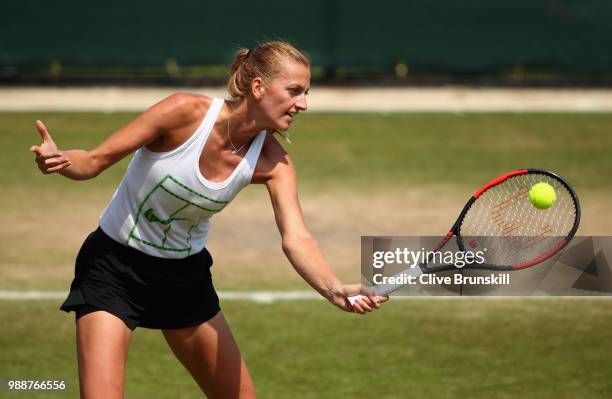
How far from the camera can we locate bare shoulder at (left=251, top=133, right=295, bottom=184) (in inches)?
169

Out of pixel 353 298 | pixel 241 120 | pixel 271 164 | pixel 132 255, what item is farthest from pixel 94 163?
pixel 353 298

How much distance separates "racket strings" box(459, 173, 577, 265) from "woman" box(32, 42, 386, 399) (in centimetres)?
103

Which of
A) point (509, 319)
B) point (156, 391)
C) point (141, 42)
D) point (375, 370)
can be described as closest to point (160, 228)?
point (156, 391)

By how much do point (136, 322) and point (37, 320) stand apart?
281 centimetres

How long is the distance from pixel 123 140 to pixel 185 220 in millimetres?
464

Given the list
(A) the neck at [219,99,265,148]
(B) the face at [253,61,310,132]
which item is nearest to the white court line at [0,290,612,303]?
(A) the neck at [219,99,265,148]

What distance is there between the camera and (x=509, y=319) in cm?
704

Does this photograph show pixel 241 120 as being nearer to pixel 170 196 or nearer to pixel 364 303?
pixel 170 196

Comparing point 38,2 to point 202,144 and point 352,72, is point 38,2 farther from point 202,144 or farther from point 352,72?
point 202,144

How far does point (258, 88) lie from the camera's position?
4.17m

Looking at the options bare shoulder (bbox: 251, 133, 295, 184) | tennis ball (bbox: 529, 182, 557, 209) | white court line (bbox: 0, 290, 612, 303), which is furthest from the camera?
white court line (bbox: 0, 290, 612, 303)

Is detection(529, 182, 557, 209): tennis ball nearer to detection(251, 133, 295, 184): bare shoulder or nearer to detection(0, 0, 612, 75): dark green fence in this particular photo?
detection(251, 133, 295, 184): bare shoulder

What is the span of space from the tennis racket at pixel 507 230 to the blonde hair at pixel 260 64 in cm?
94

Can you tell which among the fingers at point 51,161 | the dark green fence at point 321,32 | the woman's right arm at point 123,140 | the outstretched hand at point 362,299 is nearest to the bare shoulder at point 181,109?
the woman's right arm at point 123,140
